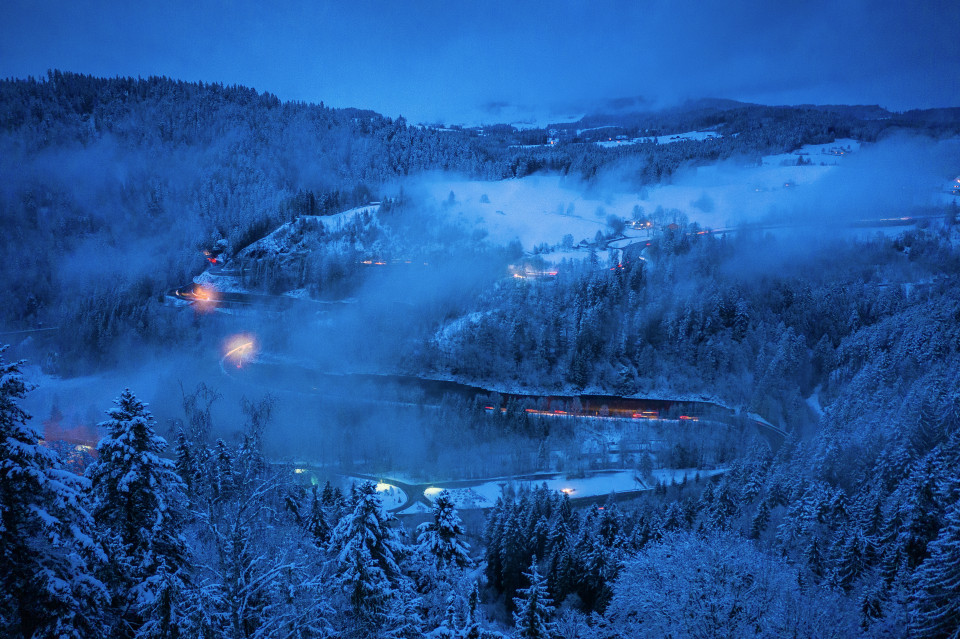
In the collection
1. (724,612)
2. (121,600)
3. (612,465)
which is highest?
(121,600)

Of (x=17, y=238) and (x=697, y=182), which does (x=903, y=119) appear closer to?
(x=697, y=182)

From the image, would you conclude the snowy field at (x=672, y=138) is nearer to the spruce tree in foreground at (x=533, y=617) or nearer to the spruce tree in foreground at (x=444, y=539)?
the spruce tree in foreground at (x=444, y=539)

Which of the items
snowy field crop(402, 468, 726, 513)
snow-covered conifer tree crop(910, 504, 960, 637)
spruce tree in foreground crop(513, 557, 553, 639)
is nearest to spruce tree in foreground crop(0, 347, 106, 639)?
spruce tree in foreground crop(513, 557, 553, 639)

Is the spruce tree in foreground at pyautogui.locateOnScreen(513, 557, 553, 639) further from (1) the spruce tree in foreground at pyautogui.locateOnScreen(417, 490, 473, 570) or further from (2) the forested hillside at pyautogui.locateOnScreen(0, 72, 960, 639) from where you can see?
(1) the spruce tree in foreground at pyautogui.locateOnScreen(417, 490, 473, 570)

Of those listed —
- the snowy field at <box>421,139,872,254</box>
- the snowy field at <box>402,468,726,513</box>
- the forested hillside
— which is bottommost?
the snowy field at <box>402,468,726,513</box>

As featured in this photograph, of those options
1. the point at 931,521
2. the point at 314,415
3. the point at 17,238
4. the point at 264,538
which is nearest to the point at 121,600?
the point at 264,538

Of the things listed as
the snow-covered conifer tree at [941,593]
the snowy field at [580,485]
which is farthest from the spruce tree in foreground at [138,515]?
the snowy field at [580,485]
